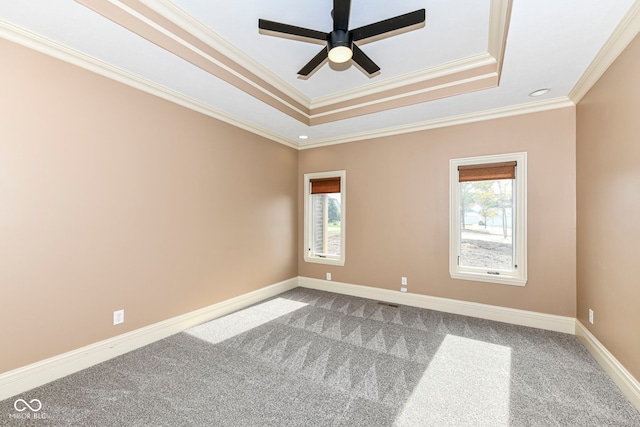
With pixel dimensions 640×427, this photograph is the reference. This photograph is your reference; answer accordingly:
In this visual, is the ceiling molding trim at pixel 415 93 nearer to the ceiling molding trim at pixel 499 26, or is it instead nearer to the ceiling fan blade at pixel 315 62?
the ceiling molding trim at pixel 499 26

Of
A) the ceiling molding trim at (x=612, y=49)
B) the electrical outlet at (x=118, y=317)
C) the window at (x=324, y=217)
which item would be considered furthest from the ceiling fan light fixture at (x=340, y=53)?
the electrical outlet at (x=118, y=317)

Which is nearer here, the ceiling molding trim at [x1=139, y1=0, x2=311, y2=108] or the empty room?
the empty room

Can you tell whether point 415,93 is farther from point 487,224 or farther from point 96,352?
point 96,352

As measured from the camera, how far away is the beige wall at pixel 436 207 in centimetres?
316

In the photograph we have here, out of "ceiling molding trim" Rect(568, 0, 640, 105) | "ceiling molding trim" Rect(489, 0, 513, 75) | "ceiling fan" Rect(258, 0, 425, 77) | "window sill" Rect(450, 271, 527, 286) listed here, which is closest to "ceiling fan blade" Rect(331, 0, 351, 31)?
"ceiling fan" Rect(258, 0, 425, 77)

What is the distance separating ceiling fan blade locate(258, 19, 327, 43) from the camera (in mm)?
1931

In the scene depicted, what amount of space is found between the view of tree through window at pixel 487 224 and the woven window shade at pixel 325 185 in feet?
6.42

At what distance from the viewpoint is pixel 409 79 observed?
10.6 ft

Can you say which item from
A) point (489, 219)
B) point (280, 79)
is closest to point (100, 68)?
point (280, 79)

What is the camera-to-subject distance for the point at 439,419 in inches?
71.0

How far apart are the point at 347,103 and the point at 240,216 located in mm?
2231

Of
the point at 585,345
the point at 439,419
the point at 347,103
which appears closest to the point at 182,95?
the point at 347,103

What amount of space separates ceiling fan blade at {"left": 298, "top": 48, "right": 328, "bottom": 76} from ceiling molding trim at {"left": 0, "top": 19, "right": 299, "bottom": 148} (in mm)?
1600

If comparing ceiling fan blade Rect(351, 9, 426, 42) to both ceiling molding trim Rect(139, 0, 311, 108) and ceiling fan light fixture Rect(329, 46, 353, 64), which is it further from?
ceiling molding trim Rect(139, 0, 311, 108)
